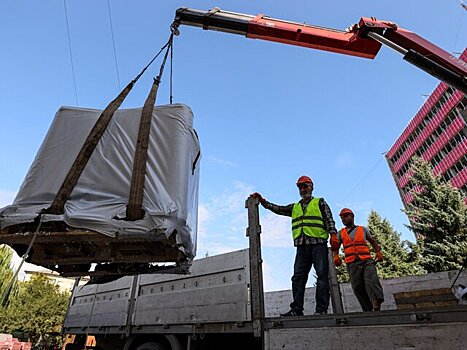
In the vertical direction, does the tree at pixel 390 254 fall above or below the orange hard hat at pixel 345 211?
above

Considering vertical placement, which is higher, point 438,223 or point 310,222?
point 438,223

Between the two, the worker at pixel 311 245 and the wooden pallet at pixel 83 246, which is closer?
the wooden pallet at pixel 83 246

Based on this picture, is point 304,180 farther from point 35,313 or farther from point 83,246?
point 35,313

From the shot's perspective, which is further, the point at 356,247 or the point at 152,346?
the point at 152,346

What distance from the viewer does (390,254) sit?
18797 millimetres

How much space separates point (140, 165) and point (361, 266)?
2.94 meters

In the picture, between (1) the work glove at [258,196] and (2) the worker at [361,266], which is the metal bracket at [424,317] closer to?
(2) the worker at [361,266]

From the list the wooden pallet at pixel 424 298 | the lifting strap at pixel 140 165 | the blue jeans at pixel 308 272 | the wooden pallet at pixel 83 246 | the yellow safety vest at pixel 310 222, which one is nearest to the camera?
the lifting strap at pixel 140 165

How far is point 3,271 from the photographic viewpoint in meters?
19.9

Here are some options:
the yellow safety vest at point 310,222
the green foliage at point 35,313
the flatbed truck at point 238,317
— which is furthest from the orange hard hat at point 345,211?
the green foliage at point 35,313

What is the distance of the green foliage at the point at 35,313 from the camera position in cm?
1955

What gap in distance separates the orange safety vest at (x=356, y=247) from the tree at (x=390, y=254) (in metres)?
13.0

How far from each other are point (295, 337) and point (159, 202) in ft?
5.05

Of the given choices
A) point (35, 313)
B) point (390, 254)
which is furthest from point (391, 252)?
point (35, 313)
